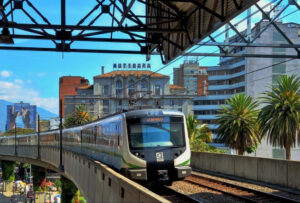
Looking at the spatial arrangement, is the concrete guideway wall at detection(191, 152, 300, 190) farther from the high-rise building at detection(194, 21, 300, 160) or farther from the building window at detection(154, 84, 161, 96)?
the building window at detection(154, 84, 161, 96)

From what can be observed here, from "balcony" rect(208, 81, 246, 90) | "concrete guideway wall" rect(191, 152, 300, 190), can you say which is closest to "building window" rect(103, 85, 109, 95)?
"balcony" rect(208, 81, 246, 90)

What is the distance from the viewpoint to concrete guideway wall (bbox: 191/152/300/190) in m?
15.9

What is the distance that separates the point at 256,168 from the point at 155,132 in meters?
4.91

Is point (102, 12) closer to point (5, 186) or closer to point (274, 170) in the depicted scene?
point (274, 170)

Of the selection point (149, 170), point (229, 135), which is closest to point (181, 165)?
point (149, 170)

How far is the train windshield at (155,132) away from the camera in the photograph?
53.0 feet

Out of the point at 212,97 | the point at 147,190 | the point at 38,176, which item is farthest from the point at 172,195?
the point at 212,97

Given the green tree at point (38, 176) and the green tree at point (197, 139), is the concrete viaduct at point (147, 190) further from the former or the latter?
the green tree at point (38, 176)

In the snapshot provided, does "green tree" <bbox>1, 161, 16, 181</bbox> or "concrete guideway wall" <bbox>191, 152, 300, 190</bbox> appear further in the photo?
"green tree" <bbox>1, 161, 16, 181</bbox>

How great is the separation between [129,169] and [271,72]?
236 ft

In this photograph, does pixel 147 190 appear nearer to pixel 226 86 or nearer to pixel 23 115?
pixel 226 86

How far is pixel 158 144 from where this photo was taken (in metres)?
16.2

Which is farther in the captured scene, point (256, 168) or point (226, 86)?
point (226, 86)

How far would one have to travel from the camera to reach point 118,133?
1705cm
